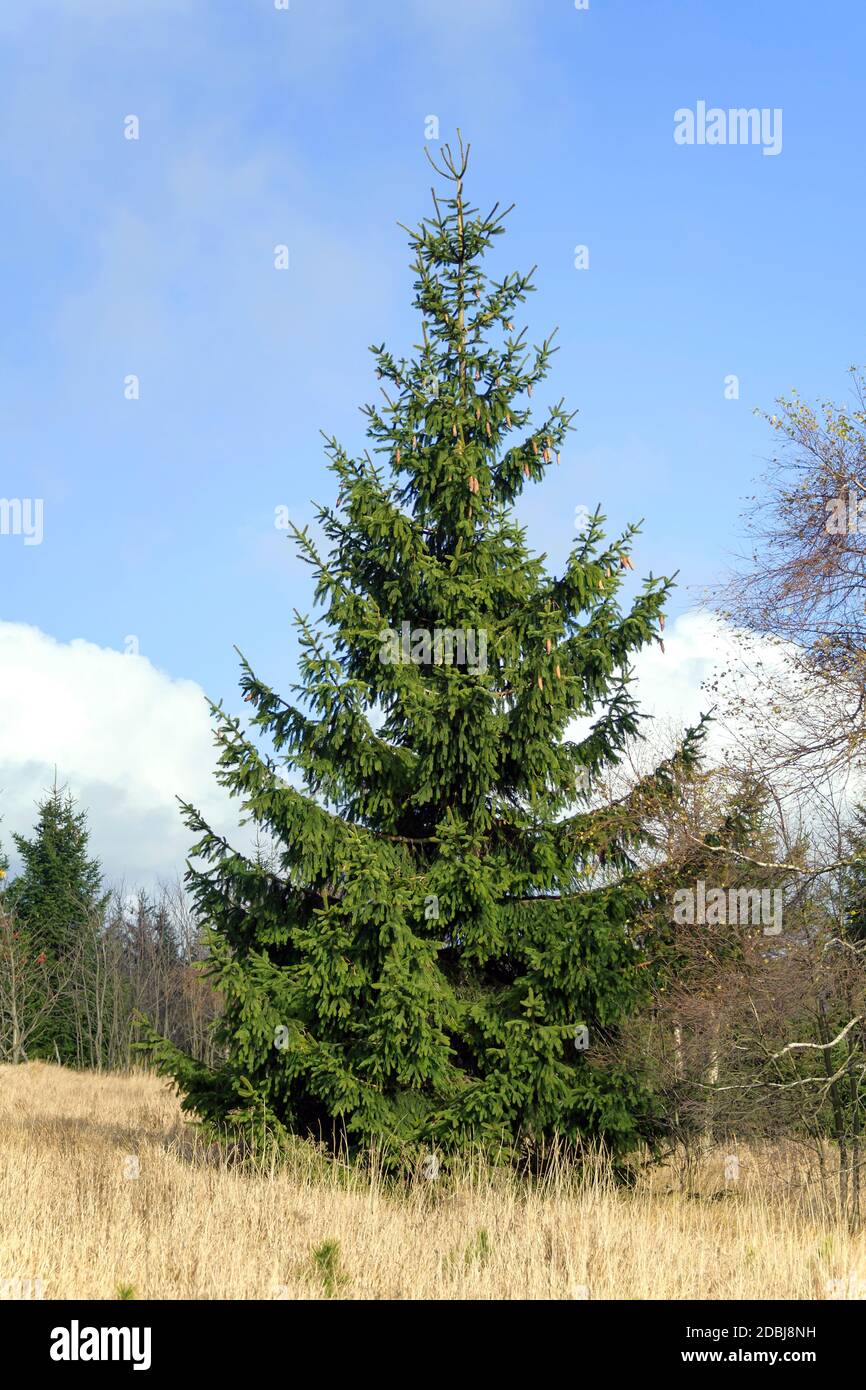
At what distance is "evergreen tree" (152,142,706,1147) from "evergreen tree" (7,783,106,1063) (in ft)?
111

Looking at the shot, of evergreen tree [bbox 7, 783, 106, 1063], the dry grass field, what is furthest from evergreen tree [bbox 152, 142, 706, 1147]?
evergreen tree [bbox 7, 783, 106, 1063]

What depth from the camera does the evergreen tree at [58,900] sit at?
43.6 m

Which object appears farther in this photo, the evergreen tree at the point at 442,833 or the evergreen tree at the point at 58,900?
the evergreen tree at the point at 58,900

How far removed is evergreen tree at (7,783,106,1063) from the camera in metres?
43.6

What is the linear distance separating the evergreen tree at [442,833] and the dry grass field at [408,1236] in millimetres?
898

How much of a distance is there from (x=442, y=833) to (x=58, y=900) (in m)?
38.1

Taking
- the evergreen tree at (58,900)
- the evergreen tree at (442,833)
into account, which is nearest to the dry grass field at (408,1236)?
the evergreen tree at (442,833)

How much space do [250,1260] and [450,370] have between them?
9.90m

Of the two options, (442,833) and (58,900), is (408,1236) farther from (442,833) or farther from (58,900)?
(58,900)

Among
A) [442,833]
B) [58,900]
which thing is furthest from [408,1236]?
[58,900]

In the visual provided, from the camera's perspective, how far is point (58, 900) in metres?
45.4

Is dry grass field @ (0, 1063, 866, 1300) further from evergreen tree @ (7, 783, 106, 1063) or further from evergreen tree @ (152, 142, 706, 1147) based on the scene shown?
evergreen tree @ (7, 783, 106, 1063)

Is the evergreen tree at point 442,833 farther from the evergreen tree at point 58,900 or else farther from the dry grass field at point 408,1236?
the evergreen tree at point 58,900
